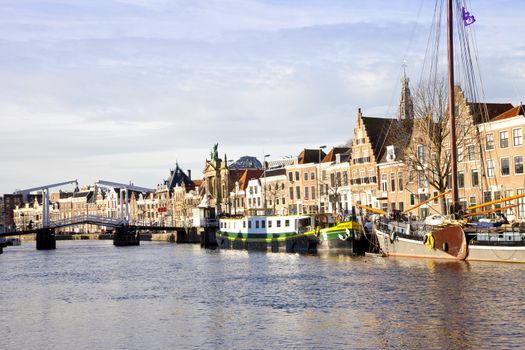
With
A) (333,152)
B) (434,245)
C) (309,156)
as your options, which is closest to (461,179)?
(434,245)

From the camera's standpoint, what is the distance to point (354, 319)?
3753 cm

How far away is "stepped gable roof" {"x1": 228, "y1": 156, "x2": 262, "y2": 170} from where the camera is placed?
606 feet

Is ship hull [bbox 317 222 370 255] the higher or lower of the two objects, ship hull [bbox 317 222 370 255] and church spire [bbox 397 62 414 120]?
the lower

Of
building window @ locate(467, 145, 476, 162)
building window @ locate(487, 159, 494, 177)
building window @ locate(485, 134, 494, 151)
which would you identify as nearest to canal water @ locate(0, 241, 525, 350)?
building window @ locate(487, 159, 494, 177)

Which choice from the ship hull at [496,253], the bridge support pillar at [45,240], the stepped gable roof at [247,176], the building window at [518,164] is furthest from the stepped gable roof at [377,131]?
the bridge support pillar at [45,240]

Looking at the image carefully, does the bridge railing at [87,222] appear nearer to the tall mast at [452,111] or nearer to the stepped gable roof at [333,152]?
the stepped gable roof at [333,152]

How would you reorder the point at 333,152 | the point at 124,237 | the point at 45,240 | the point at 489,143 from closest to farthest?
the point at 489,143
the point at 333,152
the point at 45,240
the point at 124,237

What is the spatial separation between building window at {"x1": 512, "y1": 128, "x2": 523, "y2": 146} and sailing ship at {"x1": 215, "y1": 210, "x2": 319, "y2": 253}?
2187cm

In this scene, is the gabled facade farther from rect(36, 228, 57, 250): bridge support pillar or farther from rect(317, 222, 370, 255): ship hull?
rect(36, 228, 57, 250): bridge support pillar

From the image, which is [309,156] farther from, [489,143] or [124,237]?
[489,143]

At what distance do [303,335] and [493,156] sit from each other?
190ft

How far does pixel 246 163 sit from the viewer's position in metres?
187

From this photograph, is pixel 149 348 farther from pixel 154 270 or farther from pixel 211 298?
pixel 154 270

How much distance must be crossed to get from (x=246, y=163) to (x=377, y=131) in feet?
248
